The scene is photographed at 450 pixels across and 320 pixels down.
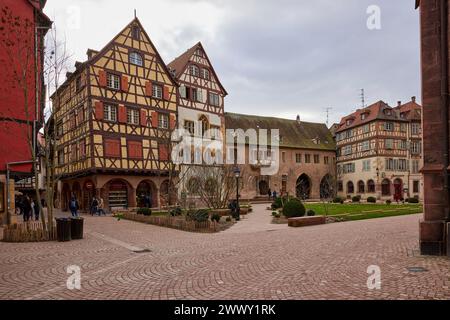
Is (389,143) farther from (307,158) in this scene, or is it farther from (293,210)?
(293,210)

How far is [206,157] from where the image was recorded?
121ft

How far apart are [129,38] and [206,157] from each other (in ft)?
46.2

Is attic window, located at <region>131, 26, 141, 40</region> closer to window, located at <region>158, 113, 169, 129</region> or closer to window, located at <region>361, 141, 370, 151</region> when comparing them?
window, located at <region>158, 113, 169, 129</region>

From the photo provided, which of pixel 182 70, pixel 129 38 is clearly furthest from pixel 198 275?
pixel 182 70

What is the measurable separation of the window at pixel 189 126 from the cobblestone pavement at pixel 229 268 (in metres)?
23.8

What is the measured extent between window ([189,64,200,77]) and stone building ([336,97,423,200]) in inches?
930

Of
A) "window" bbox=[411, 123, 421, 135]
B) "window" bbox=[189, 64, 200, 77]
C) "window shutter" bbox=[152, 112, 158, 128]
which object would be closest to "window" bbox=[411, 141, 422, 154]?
"window" bbox=[411, 123, 421, 135]

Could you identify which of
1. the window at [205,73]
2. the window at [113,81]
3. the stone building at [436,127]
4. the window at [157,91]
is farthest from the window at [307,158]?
the stone building at [436,127]

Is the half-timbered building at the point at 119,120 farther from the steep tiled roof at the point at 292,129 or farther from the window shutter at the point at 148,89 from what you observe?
the steep tiled roof at the point at 292,129

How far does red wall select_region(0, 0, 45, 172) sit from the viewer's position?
18.5 metres

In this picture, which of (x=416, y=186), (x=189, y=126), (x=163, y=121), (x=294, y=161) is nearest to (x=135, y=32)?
(x=163, y=121)

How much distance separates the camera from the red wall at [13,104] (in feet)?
60.8

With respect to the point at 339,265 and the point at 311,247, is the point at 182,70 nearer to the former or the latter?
the point at 311,247
